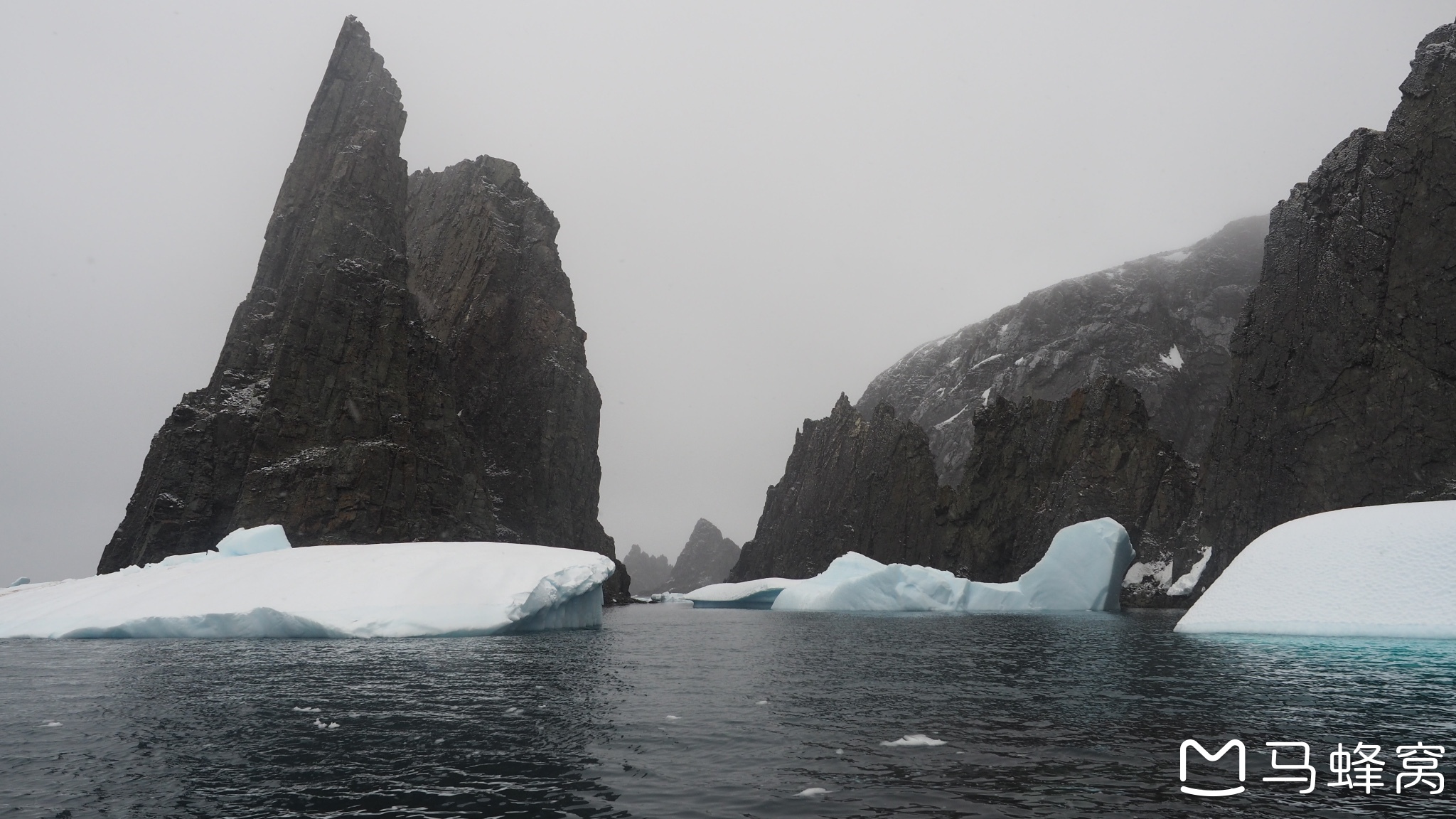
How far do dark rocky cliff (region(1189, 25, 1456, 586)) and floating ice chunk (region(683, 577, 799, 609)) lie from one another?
40.3 metres

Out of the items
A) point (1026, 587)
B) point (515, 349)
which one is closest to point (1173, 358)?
point (1026, 587)

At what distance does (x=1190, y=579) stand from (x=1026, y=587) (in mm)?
20760

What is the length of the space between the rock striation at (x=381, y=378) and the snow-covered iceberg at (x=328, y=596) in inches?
1576

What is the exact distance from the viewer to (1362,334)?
213 ft

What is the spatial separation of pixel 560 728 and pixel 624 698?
3.51m

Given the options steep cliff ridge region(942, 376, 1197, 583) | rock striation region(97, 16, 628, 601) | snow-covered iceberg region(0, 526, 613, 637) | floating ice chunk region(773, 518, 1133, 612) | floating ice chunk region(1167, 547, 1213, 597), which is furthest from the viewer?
steep cliff ridge region(942, 376, 1197, 583)

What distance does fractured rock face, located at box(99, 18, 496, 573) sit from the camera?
74.9m

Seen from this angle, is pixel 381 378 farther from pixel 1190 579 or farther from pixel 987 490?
pixel 1190 579

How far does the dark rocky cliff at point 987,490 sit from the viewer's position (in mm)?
96500

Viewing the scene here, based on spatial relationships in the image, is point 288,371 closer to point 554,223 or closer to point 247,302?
point 247,302

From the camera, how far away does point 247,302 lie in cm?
10100

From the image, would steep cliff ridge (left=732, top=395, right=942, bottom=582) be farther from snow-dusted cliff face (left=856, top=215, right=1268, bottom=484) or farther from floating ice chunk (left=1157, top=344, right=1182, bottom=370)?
floating ice chunk (left=1157, top=344, right=1182, bottom=370)

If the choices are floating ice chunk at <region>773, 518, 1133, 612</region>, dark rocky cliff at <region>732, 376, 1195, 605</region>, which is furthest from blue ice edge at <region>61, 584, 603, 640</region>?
dark rocky cliff at <region>732, 376, 1195, 605</region>

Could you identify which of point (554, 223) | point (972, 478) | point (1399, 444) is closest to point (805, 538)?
point (972, 478)
